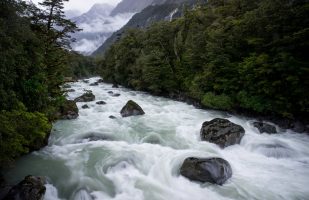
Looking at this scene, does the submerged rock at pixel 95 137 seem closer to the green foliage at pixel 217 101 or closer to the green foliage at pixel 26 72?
the green foliage at pixel 26 72

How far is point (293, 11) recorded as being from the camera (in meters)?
19.2

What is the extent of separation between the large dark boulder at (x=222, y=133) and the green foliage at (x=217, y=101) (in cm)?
769

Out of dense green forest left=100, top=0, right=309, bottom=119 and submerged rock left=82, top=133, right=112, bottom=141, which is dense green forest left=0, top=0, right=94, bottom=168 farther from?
dense green forest left=100, top=0, right=309, bottom=119

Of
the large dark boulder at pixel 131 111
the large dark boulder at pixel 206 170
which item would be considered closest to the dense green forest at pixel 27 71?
the large dark boulder at pixel 206 170

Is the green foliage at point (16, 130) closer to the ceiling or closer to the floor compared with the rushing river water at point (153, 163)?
closer to the ceiling

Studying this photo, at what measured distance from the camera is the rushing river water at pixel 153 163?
38.9 feet

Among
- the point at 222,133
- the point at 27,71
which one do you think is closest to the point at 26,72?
the point at 27,71

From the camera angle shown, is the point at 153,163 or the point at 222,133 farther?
the point at 222,133

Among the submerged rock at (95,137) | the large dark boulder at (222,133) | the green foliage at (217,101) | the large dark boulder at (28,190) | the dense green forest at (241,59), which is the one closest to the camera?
the large dark boulder at (28,190)

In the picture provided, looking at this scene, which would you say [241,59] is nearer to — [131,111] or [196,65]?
[196,65]

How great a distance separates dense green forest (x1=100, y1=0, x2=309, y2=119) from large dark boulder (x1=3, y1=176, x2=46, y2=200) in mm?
17396

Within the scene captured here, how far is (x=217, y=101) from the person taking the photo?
Result: 26109mm

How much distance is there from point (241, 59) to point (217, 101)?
478 centimetres

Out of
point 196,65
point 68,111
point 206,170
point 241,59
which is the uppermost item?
point 241,59
